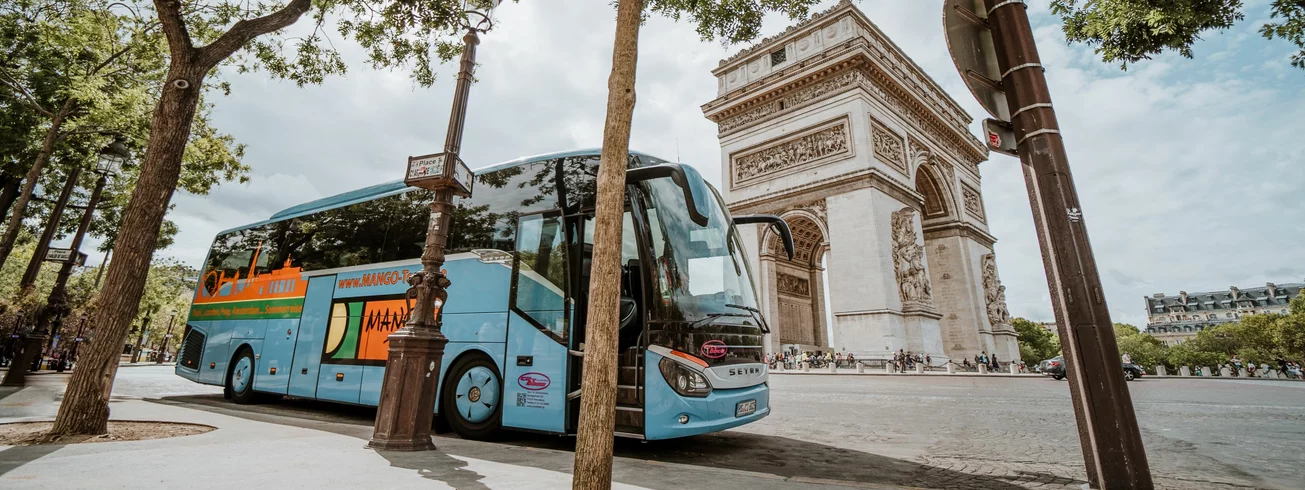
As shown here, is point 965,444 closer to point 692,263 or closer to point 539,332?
point 692,263

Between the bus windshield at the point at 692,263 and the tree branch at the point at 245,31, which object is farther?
the tree branch at the point at 245,31

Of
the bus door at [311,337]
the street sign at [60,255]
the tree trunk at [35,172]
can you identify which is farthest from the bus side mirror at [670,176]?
the street sign at [60,255]

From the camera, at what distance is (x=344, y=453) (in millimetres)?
3525

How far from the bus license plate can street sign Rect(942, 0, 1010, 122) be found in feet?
8.98

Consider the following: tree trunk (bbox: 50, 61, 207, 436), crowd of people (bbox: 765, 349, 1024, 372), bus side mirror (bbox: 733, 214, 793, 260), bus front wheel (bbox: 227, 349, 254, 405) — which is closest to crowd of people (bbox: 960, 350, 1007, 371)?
crowd of people (bbox: 765, 349, 1024, 372)

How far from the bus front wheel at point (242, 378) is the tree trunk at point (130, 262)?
317cm

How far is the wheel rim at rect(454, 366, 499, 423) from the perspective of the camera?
4.80 m

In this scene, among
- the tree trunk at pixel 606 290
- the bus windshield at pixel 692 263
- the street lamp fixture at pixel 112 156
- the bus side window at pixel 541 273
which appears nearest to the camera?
the tree trunk at pixel 606 290

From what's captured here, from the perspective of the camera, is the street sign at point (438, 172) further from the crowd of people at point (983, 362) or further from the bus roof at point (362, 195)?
the crowd of people at point (983, 362)

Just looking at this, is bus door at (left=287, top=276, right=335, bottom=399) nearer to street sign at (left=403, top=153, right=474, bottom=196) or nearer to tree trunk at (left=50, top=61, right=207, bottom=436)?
tree trunk at (left=50, top=61, right=207, bottom=436)

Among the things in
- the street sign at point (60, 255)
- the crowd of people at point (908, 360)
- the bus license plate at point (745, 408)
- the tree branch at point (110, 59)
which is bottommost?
the bus license plate at point (745, 408)

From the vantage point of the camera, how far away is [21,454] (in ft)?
10.8

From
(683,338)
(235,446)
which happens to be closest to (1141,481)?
(683,338)

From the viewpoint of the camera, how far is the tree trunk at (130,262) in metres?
4.08
